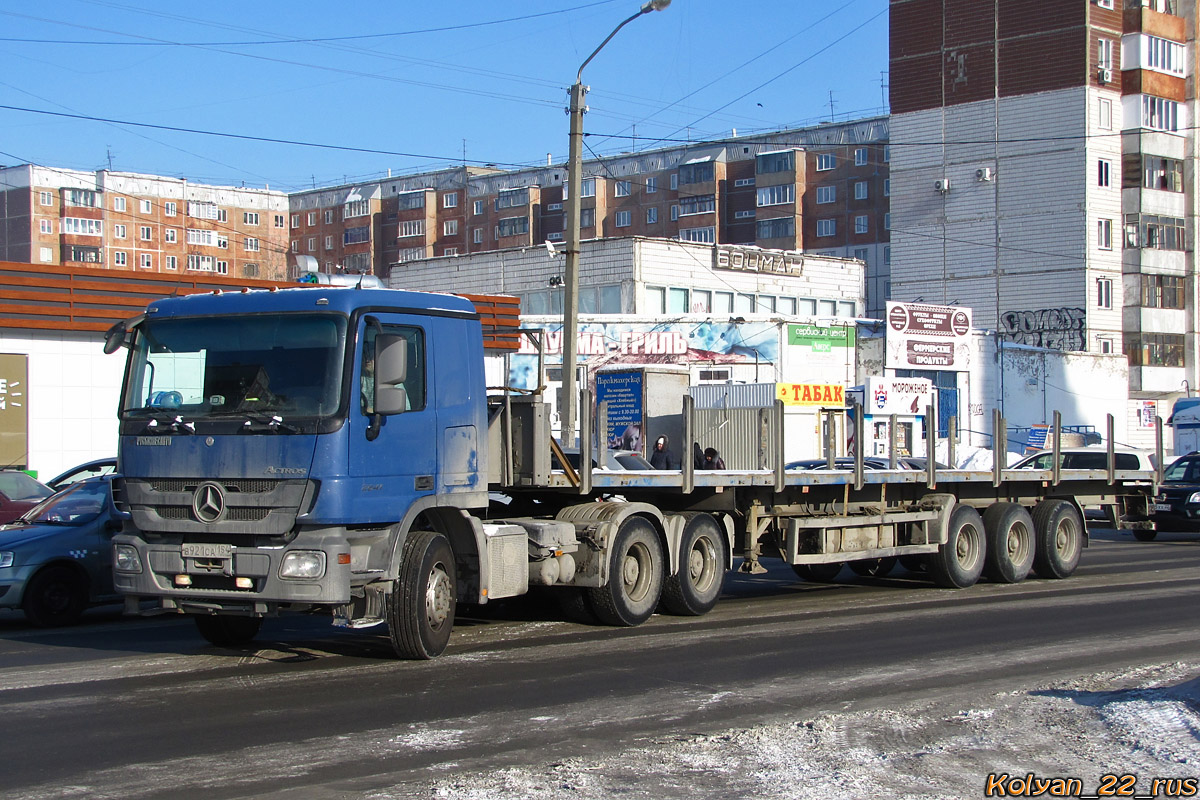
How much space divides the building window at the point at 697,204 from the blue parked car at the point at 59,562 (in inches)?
3501

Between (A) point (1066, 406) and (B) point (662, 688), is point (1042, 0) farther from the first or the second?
(B) point (662, 688)

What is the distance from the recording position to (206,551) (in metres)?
9.38

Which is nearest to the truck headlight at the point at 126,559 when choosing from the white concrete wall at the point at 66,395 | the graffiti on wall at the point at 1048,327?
the white concrete wall at the point at 66,395

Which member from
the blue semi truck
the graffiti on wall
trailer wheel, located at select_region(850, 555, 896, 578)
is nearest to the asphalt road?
the blue semi truck

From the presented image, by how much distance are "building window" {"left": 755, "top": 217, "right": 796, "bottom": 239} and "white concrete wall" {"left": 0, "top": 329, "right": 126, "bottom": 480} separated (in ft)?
245

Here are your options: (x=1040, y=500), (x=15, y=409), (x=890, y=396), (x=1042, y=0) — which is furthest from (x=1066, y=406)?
(x=15, y=409)

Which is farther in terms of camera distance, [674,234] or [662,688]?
[674,234]

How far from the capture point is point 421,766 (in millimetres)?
6875

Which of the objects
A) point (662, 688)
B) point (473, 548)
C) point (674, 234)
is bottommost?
point (662, 688)

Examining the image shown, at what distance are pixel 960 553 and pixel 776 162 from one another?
82.3 meters

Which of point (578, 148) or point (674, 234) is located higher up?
point (674, 234)

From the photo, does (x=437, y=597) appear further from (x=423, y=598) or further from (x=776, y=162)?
(x=776, y=162)

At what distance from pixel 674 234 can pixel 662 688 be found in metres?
95.6

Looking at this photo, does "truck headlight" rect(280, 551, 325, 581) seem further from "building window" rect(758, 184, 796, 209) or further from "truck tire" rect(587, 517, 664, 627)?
"building window" rect(758, 184, 796, 209)
